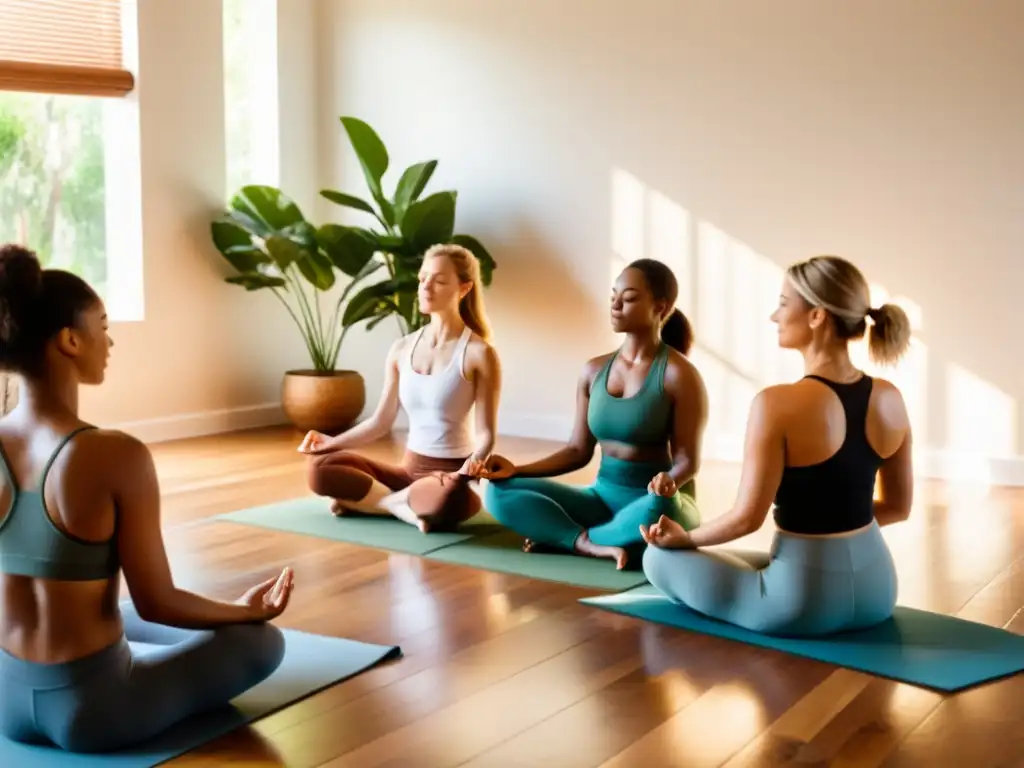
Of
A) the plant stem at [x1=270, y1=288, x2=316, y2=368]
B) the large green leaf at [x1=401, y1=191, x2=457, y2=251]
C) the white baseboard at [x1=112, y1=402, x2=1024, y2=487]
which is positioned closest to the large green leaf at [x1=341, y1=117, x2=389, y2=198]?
the large green leaf at [x1=401, y1=191, x2=457, y2=251]

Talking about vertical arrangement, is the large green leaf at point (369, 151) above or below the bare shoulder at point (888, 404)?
above

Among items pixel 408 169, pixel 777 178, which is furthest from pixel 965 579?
pixel 408 169

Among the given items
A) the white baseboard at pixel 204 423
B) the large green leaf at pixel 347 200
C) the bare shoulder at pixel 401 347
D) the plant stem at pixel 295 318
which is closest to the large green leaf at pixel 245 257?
the plant stem at pixel 295 318

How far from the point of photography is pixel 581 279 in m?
6.45

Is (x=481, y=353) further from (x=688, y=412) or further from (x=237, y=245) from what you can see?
(x=237, y=245)

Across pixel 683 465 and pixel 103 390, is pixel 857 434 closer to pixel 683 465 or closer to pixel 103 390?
pixel 683 465

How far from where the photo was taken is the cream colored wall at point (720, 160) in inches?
216

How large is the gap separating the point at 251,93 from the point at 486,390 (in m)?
3.33

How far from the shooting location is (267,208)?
6.41m

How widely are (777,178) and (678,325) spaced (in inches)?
80.7

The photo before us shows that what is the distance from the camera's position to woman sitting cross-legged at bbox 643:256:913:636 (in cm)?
304

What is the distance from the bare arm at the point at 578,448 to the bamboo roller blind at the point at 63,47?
3.11 metres

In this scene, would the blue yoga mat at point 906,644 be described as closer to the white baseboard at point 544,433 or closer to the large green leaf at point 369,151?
the white baseboard at point 544,433

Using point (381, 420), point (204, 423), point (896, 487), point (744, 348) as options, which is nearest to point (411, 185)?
point (204, 423)
